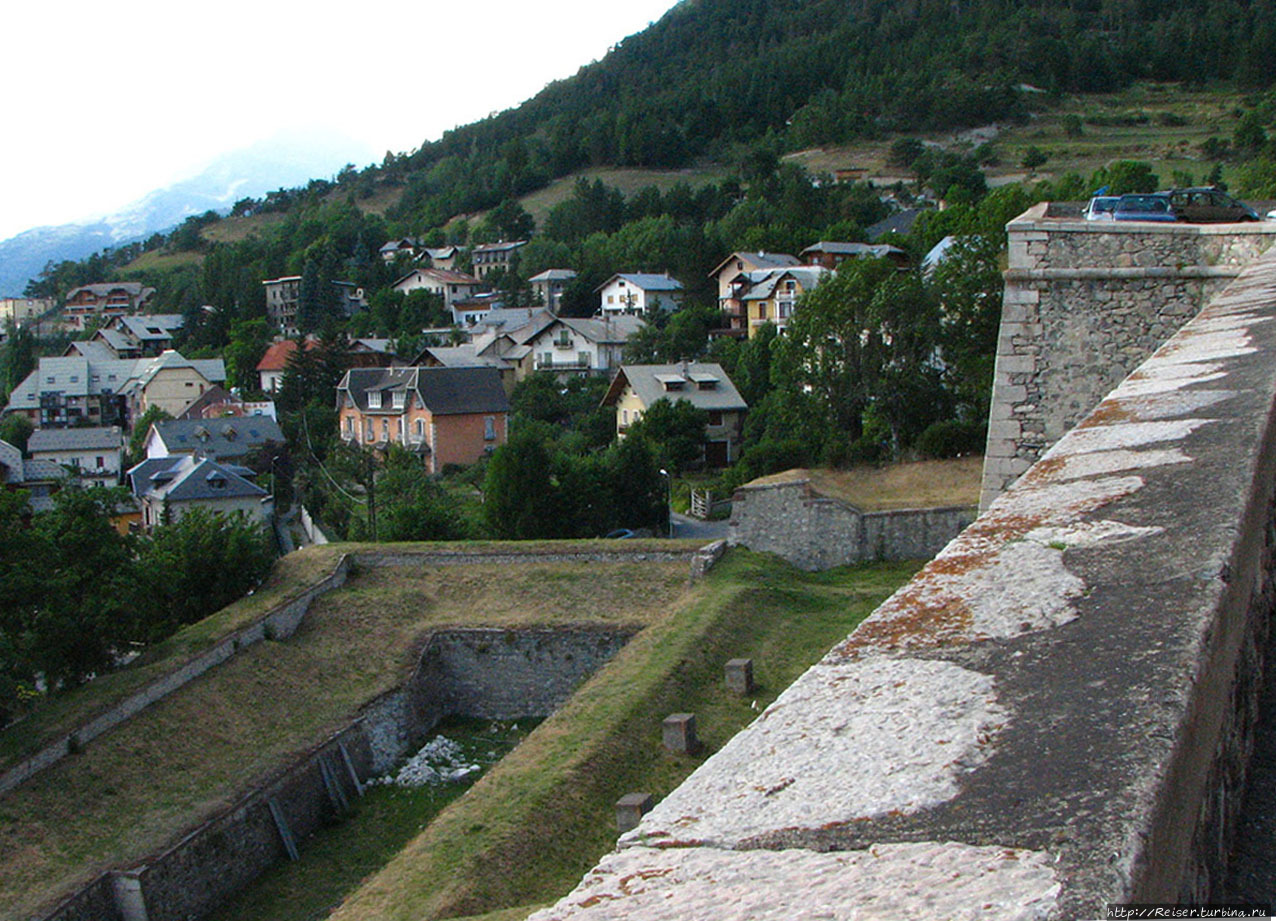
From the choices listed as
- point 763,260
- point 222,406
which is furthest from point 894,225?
point 222,406

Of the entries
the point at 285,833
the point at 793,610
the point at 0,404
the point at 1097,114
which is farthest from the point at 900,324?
the point at 1097,114

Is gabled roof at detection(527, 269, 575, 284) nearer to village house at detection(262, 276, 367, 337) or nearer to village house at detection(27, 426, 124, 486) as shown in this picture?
village house at detection(262, 276, 367, 337)

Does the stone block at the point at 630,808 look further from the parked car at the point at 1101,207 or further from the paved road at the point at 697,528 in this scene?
the paved road at the point at 697,528

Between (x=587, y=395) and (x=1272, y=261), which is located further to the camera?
(x=587, y=395)

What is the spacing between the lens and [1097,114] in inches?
3725

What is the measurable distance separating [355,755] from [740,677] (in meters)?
Result: 6.11

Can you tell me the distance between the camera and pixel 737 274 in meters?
64.0

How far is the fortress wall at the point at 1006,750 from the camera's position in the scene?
148 centimetres

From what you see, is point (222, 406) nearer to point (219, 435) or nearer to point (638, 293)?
point (219, 435)

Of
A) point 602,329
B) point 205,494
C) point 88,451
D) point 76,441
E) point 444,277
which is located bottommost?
point 88,451

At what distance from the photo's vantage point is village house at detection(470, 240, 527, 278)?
93.4 meters

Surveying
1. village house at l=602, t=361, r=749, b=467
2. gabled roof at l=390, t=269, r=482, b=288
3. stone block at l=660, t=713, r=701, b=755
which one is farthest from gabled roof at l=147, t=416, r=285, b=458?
gabled roof at l=390, t=269, r=482, b=288

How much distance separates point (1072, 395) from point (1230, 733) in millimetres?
6655

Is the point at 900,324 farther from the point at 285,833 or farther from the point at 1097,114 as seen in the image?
the point at 1097,114
